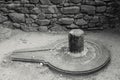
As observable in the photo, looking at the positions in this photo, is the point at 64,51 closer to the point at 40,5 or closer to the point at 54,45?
the point at 54,45

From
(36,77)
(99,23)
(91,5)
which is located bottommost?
(36,77)

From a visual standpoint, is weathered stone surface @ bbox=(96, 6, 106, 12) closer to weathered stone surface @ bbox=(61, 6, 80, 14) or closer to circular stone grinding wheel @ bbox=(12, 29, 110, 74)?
weathered stone surface @ bbox=(61, 6, 80, 14)

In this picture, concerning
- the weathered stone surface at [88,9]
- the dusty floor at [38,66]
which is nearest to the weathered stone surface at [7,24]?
the dusty floor at [38,66]

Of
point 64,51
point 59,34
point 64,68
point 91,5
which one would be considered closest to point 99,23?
point 91,5

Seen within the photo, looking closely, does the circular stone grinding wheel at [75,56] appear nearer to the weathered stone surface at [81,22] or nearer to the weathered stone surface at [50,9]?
the weathered stone surface at [81,22]

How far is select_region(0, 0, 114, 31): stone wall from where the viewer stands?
210 inches

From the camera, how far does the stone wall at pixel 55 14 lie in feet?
17.5

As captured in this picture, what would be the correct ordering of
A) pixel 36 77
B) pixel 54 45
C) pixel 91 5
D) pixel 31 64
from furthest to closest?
pixel 91 5 → pixel 54 45 → pixel 31 64 → pixel 36 77

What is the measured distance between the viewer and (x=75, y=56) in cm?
449

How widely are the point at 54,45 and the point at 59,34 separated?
666 mm

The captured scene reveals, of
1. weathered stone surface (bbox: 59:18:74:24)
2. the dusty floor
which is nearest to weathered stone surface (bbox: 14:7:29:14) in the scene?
the dusty floor

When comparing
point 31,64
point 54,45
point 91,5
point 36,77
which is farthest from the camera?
point 91,5

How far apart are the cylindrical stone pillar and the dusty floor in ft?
2.08

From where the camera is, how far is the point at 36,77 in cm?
414
